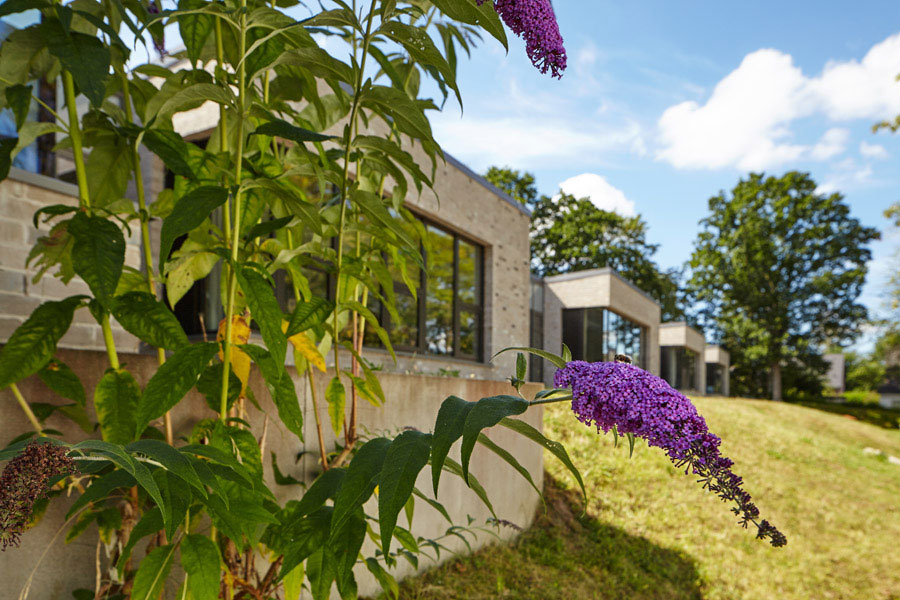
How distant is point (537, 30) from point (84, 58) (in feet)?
2.61

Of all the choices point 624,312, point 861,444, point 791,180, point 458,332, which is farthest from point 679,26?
point 791,180

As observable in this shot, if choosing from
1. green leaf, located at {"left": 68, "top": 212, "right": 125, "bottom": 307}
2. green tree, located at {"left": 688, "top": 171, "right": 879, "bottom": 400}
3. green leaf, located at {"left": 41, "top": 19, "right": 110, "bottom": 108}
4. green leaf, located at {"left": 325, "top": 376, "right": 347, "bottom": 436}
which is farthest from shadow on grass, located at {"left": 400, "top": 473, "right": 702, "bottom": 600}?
green tree, located at {"left": 688, "top": 171, "right": 879, "bottom": 400}

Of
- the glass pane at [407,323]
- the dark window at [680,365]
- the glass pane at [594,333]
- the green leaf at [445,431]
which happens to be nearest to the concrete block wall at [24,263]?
the green leaf at [445,431]

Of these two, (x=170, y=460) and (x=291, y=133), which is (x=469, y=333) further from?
(x=170, y=460)

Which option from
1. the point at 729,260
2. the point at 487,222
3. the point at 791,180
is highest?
the point at 791,180

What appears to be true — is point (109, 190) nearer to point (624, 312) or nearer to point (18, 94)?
point (18, 94)

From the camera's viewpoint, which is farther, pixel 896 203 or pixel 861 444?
pixel 896 203

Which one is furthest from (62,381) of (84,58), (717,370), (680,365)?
(717,370)

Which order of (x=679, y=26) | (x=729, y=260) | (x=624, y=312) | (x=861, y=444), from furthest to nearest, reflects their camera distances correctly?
(x=729, y=260), (x=624, y=312), (x=861, y=444), (x=679, y=26)

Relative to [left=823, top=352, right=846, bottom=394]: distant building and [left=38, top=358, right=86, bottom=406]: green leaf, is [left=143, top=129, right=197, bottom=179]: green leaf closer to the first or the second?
[left=38, top=358, right=86, bottom=406]: green leaf

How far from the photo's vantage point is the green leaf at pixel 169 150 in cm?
100

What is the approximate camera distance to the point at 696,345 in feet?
73.9

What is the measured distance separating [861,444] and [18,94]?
646 inches

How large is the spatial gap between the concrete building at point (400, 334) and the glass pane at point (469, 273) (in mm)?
18
